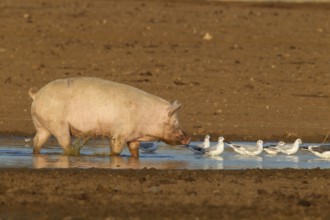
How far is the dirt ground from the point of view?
11.0 m

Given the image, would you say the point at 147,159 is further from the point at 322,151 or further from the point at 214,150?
the point at 322,151

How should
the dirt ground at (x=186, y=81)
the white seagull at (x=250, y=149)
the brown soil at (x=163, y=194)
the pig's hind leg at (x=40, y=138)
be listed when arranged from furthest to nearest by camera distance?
1. the white seagull at (x=250, y=149)
2. the pig's hind leg at (x=40, y=138)
3. the dirt ground at (x=186, y=81)
4. the brown soil at (x=163, y=194)

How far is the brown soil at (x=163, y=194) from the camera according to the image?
10.5m

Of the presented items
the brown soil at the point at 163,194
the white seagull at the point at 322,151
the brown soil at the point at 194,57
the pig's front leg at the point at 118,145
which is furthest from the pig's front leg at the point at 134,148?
the brown soil at the point at 194,57

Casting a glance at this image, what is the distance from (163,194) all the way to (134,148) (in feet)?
13.7

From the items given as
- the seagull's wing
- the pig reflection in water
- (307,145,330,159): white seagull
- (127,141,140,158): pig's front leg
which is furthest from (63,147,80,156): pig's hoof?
(307,145,330,159): white seagull

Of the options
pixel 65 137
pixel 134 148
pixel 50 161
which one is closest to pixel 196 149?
pixel 134 148

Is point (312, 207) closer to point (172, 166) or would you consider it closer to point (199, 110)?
point (172, 166)

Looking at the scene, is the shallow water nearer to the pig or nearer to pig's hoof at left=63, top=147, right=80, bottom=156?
pig's hoof at left=63, top=147, right=80, bottom=156

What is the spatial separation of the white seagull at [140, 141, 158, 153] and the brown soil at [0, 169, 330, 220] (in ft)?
8.81

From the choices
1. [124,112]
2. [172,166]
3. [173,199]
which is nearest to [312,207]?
[173,199]

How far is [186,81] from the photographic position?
2205 cm

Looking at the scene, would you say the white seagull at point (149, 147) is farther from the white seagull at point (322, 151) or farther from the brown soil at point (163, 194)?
the brown soil at point (163, 194)

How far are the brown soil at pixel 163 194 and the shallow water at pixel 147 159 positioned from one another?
952mm
